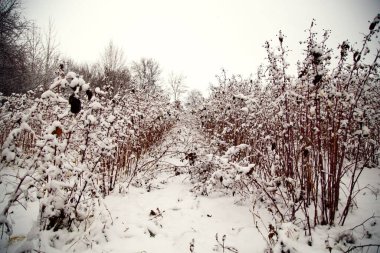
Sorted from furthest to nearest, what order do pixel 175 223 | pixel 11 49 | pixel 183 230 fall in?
pixel 11 49
pixel 175 223
pixel 183 230

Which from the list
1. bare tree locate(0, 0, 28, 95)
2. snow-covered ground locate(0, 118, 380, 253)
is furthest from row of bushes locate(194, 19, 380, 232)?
bare tree locate(0, 0, 28, 95)

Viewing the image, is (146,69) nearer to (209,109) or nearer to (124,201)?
(209,109)

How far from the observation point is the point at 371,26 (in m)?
2.23

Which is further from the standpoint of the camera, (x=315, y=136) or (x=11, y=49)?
(x=11, y=49)

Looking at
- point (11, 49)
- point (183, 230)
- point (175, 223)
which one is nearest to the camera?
point (183, 230)

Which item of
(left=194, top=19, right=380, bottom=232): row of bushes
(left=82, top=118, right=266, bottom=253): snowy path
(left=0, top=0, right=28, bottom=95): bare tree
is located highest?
(left=0, top=0, right=28, bottom=95): bare tree

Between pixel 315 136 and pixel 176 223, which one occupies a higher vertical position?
pixel 315 136

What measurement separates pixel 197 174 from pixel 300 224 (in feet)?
6.76

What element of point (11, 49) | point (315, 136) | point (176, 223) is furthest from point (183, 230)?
point (11, 49)

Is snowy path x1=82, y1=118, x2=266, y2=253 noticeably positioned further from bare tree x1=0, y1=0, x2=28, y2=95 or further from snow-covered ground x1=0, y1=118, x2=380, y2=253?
bare tree x1=0, y1=0, x2=28, y2=95

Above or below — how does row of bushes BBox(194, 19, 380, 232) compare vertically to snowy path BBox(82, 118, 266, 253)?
above

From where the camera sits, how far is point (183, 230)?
270 centimetres

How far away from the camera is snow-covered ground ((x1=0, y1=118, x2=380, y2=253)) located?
2.22 metres

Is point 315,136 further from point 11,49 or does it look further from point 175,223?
point 11,49
